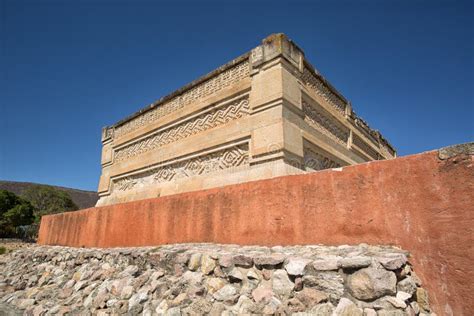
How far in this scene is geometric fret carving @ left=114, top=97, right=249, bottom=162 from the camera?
545 centimetres

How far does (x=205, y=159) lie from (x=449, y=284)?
4.48m

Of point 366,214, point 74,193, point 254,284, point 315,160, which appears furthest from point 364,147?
point 74,193

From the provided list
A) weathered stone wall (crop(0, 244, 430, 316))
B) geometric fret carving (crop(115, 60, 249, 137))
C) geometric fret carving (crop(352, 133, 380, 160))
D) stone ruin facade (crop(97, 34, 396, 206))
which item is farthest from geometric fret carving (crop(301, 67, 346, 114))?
weathered stone wall (crop(0, 244, 430, 316))

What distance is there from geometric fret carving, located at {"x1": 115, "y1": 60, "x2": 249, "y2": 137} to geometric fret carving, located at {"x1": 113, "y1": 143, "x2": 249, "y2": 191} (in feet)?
4.47

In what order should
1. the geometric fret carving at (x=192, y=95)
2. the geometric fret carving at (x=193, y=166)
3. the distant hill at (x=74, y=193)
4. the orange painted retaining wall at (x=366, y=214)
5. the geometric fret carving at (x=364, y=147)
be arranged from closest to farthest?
the orange painted retaining wall at (x=366, y=214) < the geometric fret carving at (x=193, y=166) < the geometric fret carving at (x=192, y=95) < the geometric fret carving at (x=364, y=147) < the distant hill at (x=74, y=193)

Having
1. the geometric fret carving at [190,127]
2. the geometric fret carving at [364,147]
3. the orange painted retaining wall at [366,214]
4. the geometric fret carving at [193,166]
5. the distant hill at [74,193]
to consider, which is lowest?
the orange painted retaining wall at [366,214]

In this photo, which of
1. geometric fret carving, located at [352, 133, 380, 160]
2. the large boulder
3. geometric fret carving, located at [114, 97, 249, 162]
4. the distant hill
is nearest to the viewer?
the large boulder

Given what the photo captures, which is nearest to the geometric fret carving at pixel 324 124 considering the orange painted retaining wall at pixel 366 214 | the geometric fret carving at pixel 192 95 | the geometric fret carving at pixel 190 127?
the geometric fret carving at pixel 190 127

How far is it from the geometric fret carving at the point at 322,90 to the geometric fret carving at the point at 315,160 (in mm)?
1317

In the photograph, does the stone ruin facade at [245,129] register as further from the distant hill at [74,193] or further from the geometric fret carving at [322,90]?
the distant hill at [74,193]

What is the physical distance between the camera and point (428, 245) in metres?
1.81

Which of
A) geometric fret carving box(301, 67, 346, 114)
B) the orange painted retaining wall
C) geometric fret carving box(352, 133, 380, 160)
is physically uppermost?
geometric fret carving box(301, 67, 346, 114)

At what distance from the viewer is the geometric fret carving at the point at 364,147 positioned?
7.44 m

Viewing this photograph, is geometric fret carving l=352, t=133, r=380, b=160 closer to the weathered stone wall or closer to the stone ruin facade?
A: the stone ruin facade
